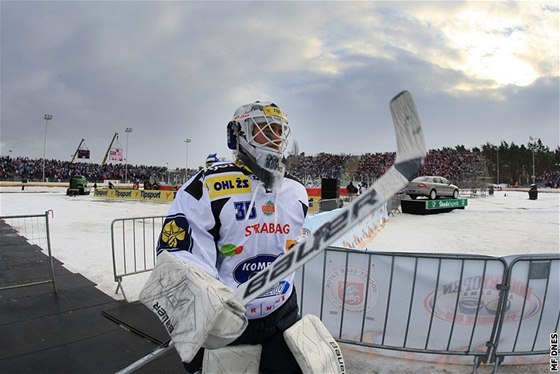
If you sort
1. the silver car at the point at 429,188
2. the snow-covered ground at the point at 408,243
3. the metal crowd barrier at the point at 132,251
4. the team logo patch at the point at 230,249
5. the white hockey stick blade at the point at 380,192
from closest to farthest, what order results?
the white hockey stick blade at the point at 380,192 → the team logo patch at the point at 230,249 → the snow-covered ground at the point at 408,243 → the metal crowd barrier at the point at 132,251 → the silver car at the point at 429,188

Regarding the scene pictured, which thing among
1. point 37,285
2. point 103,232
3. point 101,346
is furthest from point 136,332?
point 103,232

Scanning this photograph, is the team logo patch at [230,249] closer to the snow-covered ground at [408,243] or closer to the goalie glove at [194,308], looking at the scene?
the goalie glove at [194,308]

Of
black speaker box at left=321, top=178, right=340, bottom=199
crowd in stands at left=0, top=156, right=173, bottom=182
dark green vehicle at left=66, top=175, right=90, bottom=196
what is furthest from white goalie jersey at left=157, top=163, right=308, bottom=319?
crowd in stands at left=0, top=156, right=173, bottom=182

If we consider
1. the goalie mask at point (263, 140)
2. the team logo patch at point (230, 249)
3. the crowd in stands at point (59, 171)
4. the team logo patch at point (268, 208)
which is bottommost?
the crowd in stands at point (59, 171)

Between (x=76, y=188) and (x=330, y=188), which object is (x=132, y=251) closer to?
(x=330, y=188)

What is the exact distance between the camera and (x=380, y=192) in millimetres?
1227

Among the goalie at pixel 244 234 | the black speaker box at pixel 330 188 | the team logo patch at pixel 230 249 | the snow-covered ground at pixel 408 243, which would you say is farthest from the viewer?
the black speaker box at pixel 330 188

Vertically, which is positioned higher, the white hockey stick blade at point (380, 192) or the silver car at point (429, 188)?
the white hockey stick blade at point (380, 192)

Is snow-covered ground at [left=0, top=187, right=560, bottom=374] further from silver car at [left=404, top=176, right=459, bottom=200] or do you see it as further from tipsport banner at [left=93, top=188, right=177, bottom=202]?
tipsport banner at [left=93, top=188, right=177, bottom=202]

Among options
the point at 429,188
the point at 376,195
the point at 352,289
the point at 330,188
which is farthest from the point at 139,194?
the point at 376,195

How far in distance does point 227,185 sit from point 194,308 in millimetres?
598

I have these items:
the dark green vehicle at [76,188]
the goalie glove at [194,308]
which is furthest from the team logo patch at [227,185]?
the dark green vehicle at [76,188]

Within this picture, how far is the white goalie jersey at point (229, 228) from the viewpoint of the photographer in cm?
156

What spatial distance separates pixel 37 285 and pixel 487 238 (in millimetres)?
11168
